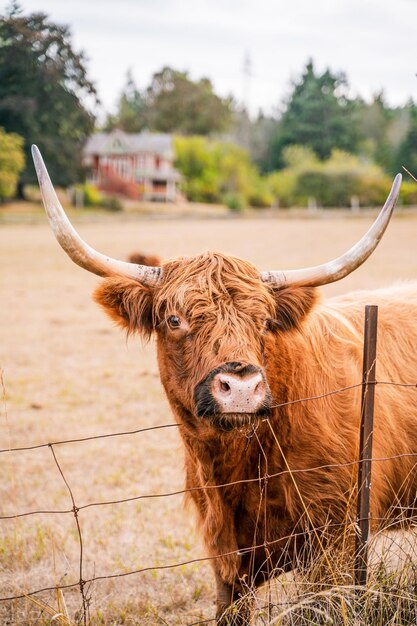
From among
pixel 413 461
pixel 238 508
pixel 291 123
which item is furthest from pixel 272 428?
pixel 291 123

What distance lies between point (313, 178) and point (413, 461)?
195ft

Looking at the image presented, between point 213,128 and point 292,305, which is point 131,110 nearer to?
point 213,128

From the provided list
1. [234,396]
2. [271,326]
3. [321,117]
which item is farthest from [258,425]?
[321,117]

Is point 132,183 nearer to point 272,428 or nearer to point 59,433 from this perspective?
point 59,433

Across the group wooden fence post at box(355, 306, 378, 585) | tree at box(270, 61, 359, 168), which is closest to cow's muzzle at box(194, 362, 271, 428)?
wooden fence post at box(355, 306, 378, 585)

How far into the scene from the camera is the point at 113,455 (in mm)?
6809

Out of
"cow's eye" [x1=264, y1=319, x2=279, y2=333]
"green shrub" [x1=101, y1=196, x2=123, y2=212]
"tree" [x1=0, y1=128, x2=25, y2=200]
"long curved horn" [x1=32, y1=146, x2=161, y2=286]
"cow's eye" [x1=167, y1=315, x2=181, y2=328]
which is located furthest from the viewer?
"green shrub" [x1=101, y1=196, x2=123, y2=212]

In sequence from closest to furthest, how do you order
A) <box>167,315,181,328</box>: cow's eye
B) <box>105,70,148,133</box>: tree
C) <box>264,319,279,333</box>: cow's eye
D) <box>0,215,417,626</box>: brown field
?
<box>167,315,181,328</box>: cow's eye, <box>264,319,279,333</box>: cow's eye, <box>0,215,417,626</box>: brown field, <box>105,70,148,133</box>: tree

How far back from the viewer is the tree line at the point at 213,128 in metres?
5.05

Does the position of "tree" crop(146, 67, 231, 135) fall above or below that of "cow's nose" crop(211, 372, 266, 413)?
above

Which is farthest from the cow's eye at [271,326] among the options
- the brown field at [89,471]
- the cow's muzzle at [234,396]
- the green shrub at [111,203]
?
the green shrub at [111,203]

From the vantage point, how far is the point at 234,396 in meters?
2.81

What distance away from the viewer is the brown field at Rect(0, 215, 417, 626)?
168 inches

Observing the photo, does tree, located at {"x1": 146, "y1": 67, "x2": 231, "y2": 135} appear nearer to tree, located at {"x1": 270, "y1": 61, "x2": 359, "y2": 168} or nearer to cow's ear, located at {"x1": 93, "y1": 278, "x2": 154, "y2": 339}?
tree, located at {"x1": 270, "y1": 61, "x2": 359, "y2": 168}
